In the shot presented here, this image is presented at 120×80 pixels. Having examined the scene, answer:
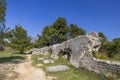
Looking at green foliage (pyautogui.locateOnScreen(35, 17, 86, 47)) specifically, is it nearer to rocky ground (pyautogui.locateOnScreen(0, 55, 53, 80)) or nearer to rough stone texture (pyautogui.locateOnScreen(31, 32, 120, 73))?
rough stone texture (pyautogui.locateOnScreen(31, 32, 120, 73))

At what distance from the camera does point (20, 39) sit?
31.3 metres

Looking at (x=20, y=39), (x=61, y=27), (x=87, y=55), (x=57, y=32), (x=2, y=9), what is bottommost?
(x=87, y=55)

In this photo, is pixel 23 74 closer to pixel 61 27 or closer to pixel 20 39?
pixel 20 39

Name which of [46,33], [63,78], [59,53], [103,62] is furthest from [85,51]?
[46,33]

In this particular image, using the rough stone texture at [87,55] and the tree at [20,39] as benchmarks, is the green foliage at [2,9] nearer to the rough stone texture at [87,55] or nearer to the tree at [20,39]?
the rough stone texture at [87,55]

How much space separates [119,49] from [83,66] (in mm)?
3860

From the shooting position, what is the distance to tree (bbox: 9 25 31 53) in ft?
101

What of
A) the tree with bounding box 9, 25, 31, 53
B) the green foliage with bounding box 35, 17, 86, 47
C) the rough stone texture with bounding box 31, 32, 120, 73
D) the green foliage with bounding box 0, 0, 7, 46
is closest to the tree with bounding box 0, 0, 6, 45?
the green foliage with bounding box 0, 0, 7, 46

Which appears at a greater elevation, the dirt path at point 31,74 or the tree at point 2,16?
the tree at point 2,16

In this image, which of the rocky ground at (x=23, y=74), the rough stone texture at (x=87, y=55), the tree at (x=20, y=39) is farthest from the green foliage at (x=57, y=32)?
the rocky ground at (x=23, y=74)

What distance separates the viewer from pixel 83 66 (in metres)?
12.8

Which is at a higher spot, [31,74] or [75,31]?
[75,31]

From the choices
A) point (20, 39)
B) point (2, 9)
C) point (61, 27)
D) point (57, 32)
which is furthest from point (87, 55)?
point (61, 27)

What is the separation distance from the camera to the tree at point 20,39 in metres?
30.8
